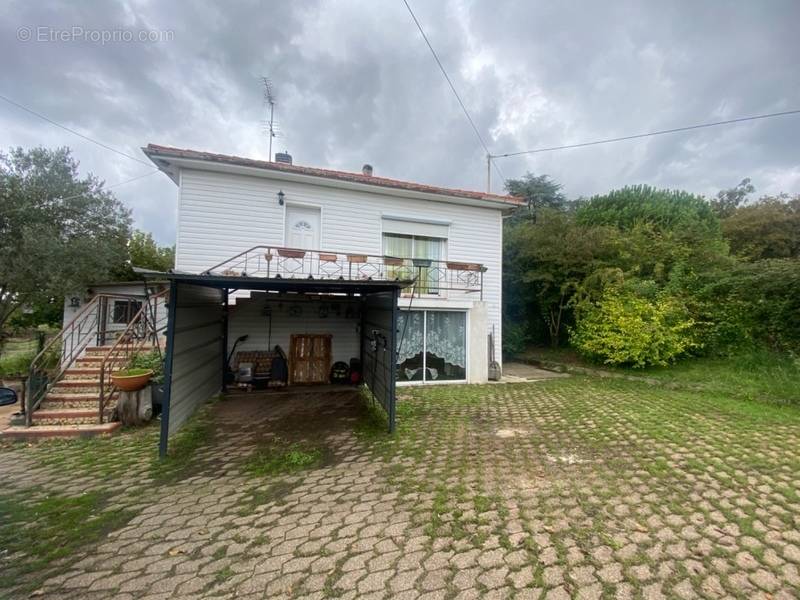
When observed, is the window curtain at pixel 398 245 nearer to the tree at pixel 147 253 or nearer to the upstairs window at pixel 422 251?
the upstairs window at pixel 422 251

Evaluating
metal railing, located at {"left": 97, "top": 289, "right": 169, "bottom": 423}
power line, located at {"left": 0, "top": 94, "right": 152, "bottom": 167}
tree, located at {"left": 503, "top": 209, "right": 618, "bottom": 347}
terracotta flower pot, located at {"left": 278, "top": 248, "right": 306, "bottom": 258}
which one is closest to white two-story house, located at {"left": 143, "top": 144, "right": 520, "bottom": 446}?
terracotta flower pot, located at {"left": 278, "top": 248, "right": 306, "bottom": 258}

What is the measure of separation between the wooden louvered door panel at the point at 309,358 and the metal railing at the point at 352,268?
6.04 ft

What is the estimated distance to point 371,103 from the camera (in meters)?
12.3

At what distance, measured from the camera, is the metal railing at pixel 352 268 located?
8070 mm

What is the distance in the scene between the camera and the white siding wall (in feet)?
26.1

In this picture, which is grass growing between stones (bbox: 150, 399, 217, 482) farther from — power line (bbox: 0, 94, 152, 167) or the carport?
power line (bbox: 0, 94, 152, 167)

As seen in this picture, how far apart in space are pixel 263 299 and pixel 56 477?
5279 millimetres

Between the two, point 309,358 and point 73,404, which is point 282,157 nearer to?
point 309,358

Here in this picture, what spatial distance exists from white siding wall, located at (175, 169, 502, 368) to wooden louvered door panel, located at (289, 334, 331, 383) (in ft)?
8.72

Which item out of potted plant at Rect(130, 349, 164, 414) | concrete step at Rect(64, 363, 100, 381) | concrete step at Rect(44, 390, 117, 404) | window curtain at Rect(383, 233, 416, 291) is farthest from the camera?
window curtain at Rect(383, 233, 416, 291)

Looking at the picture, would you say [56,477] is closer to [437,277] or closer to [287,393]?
[287,393]

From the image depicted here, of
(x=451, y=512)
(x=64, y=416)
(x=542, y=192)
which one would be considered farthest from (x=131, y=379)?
(x=542, y=192)

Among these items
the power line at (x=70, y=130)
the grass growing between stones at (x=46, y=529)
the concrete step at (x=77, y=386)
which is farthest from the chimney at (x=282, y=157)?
the grass growing between stones at (x=46, y=529)

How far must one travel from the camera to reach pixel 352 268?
29.3 feet
